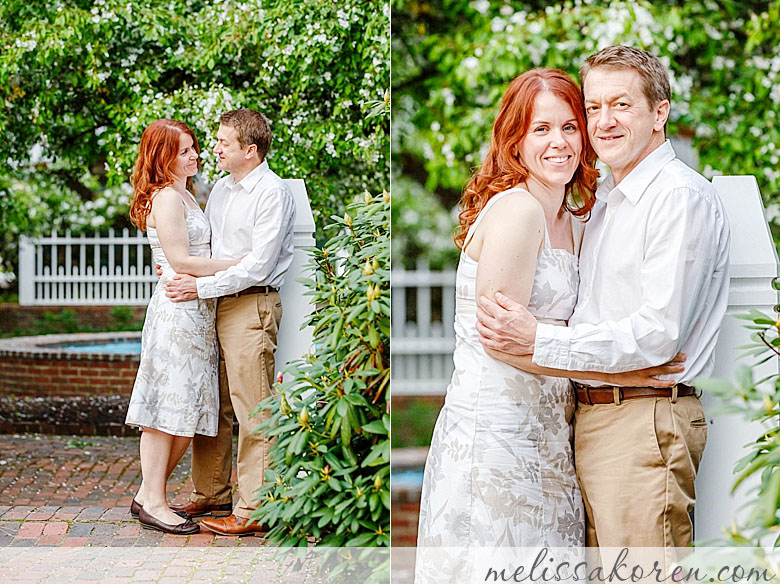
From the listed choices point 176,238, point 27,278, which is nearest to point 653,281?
point 176,238

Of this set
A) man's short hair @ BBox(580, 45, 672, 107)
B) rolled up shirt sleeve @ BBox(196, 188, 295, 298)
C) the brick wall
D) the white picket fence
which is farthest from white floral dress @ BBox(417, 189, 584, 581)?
the white picket fence

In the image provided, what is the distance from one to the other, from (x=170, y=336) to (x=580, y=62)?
9.50 feet

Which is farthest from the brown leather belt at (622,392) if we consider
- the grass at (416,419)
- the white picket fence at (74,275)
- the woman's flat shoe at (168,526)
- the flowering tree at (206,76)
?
the white picket fence at (74,275)

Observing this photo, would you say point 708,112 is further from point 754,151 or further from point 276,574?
point 276,574

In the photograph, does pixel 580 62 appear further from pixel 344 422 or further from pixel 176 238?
pixel 344 422

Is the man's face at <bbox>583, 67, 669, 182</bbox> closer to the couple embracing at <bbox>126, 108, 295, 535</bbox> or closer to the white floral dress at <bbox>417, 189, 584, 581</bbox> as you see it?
the white floral dress at <bbox>417, 189, 584, 581</bbox>

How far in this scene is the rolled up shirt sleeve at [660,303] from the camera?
1702mm

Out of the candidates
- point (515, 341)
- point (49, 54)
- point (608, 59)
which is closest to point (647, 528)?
point (515, 341)

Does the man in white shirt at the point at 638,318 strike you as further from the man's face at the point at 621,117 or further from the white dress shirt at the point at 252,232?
the white dress shirt at the point at 252,232

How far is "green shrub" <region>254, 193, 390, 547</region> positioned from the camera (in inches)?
78.7

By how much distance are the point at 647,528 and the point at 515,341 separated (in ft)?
1.45

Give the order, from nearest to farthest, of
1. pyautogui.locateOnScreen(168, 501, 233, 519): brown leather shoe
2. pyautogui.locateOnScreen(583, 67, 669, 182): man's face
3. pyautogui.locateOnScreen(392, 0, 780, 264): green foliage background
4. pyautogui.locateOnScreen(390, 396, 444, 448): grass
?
pyautogui.locateOnScreen(583, 67, 669, 182): man's face, pyautogui.locateOnScreen(168, 501, 233, 519): brown leather shoe, pyautogui.locateOnScreen(392, 0, 780, 264): green foliage background, pyautogui.locateOnScreen(390, 396, 444, 448): grass

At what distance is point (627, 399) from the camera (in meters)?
1.79

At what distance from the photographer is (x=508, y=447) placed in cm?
182
